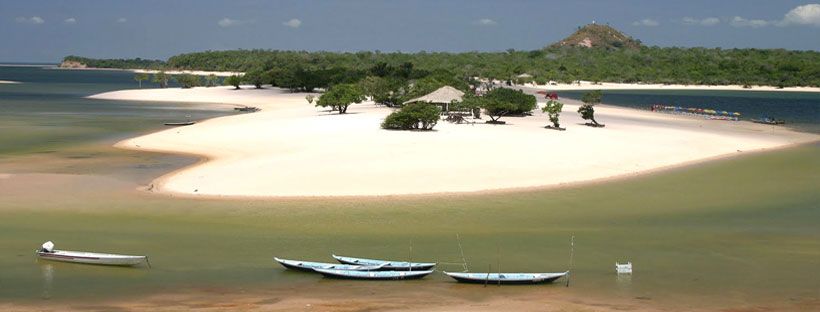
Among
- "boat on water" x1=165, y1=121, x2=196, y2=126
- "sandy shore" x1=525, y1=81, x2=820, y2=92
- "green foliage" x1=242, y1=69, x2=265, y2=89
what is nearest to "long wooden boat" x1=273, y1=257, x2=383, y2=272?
"boat on water" x1=165, y1=121, x2=196, y2=126

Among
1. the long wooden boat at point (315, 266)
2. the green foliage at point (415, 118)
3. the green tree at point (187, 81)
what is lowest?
the long wooden boat at point (315, 266)

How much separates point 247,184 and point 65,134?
25.3 metres

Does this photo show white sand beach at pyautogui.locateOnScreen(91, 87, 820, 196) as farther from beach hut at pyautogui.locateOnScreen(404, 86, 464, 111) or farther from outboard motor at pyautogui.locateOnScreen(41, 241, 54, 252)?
outboard motor at pyautogui.locateOnScreen(41, 241, 54, 252)

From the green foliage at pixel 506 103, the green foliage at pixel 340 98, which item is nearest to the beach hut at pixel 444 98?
the green foliage at pixel 506 103

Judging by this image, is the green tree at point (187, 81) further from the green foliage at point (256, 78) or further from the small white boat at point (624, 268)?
the small white boat at point (624, 268)

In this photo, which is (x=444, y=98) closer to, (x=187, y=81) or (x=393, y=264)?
(x=393, y=264)

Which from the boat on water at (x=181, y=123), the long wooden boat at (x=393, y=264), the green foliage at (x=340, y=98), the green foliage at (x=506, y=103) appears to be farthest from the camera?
the green foliage at (x=340, y=98)

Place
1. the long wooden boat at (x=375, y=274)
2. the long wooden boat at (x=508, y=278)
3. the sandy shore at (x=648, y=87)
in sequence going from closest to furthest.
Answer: the long wooden boat at (x=508, y=278), the long wooden boat at (x=375, y=274), the sandy shore at (x=648, y=87)

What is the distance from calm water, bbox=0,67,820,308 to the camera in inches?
707

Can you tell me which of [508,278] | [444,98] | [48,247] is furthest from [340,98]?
[508,278]

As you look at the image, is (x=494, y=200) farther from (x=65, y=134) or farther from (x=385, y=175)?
(x=65, y=134)

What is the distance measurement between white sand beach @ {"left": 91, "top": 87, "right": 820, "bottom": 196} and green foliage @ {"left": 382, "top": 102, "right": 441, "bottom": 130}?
1245 millimetres

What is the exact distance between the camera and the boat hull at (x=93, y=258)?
19312 mm

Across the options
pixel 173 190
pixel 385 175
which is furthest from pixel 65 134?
pixel 385 175
